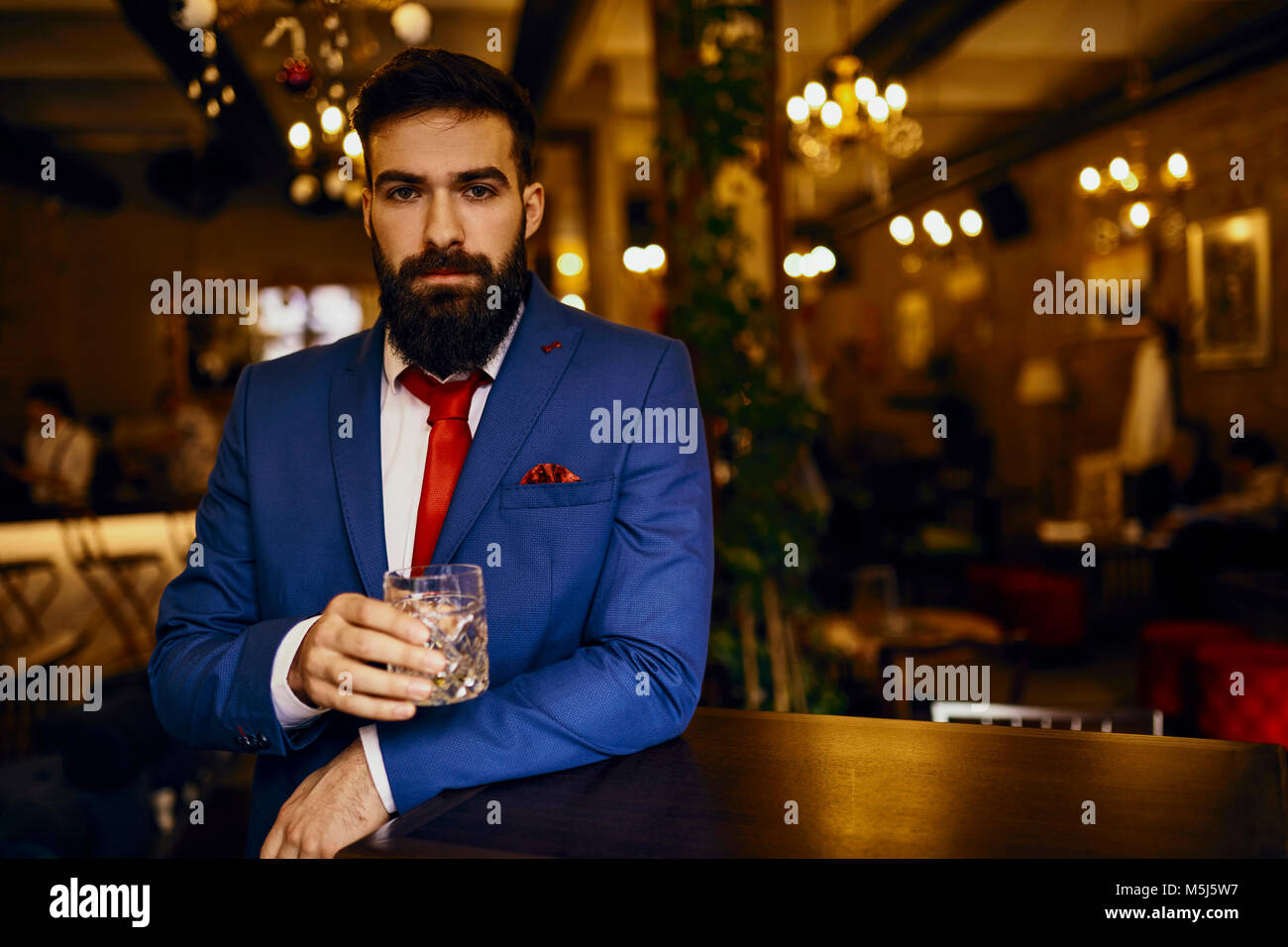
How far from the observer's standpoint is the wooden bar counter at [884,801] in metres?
0.93

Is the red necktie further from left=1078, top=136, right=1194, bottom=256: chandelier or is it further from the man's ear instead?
left=1078, top=136, right=1194, bottom=256: chandelier

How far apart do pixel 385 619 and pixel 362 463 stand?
1.46 ft

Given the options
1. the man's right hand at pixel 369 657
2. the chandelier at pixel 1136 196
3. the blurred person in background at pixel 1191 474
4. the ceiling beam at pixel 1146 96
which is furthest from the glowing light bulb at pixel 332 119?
the blurred person in background at pixel 1191 474

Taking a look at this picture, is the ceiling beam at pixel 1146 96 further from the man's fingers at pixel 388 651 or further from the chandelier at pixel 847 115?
the man's fingers at pixel 388 651

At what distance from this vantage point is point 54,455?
22.4 feet

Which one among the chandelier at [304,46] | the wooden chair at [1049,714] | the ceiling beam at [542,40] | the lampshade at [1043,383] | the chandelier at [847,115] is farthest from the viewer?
the lampshade at [1043,383]

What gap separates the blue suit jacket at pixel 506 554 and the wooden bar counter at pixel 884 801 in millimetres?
95

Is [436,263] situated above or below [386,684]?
above

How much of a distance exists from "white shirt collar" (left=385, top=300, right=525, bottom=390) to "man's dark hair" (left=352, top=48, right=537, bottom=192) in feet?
0.88

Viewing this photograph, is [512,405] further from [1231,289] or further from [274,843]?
[1231,289]

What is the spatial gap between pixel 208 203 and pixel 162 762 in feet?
31.0

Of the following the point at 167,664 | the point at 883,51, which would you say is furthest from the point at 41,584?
the point at 883,51

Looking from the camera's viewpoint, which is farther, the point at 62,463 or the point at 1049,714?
the point at 62,463

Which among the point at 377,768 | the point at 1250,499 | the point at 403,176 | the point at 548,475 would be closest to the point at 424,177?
the point at 403,176
